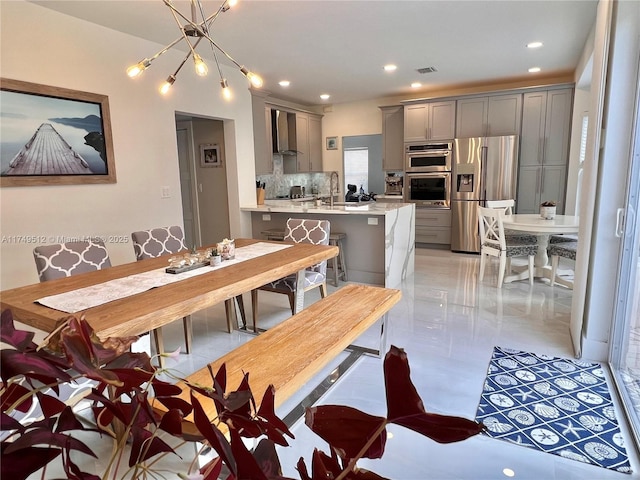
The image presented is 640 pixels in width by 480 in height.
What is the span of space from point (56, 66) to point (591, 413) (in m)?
4.43

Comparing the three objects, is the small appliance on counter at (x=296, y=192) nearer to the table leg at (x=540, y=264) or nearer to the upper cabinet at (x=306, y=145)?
the upper cabinet at (x=306, y=145)

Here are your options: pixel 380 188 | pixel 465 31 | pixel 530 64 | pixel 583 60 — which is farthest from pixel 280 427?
pixel 380 188

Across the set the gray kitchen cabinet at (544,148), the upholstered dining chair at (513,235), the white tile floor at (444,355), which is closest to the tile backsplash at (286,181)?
the white tile floor at (444,355)

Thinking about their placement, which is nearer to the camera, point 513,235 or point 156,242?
point 156,242

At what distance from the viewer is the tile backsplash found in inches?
281

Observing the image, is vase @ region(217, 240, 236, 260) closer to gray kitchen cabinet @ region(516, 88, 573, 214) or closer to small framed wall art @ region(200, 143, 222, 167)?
small framed wall art @ region(200, 143, 222, 167)

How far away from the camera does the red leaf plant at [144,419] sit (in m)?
0.38

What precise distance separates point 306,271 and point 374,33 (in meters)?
2.42

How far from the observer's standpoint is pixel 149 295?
1.99 meters

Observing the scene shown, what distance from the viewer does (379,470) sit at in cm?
179

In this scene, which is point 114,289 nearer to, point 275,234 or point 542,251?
point 275,234

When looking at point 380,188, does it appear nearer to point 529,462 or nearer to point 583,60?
point 583,60

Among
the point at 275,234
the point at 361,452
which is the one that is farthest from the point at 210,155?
the point at 361,452

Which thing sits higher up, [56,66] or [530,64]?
[530,64]
